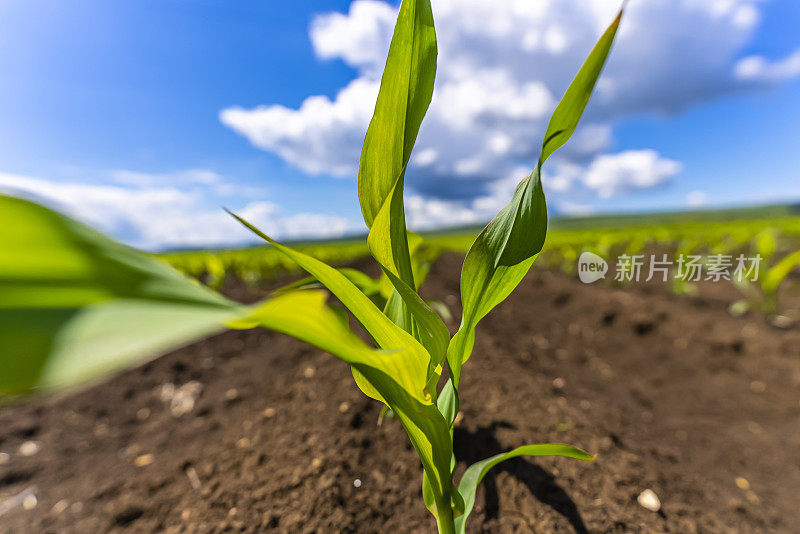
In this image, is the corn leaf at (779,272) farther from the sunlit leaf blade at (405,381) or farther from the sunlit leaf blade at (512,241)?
the sunlit leaf blade at (405,381)

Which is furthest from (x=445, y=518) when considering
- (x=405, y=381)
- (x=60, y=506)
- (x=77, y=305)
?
(x=60, y=506)

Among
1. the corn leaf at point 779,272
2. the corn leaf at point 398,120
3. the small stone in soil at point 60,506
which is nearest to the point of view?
the corn leaf at point 398,120

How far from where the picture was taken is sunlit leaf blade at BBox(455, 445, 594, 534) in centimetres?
81

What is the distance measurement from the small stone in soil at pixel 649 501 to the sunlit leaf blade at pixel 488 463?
569mm

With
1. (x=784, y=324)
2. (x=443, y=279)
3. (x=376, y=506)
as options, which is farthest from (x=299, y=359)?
(x=784, y=324)

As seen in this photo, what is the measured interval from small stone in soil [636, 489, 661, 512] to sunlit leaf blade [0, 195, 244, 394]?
143cm

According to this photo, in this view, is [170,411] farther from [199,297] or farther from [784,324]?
[784,324]

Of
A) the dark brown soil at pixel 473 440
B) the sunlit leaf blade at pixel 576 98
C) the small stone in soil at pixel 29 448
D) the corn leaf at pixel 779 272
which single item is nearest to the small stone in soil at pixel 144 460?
the dark brown soil at pixel 473 440

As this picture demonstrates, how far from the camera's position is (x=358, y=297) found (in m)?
0.60

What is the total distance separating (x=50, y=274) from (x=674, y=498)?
1759 millimetres

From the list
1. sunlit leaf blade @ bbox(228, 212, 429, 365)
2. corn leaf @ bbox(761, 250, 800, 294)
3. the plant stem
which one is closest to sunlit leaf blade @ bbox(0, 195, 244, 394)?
sunlit leaf blade @ bbox(228, 212, 429, 365)

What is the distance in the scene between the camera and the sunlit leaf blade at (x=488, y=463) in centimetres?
81

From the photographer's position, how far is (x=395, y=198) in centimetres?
73

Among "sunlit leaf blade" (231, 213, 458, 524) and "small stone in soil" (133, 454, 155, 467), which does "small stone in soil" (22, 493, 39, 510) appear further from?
"sunlit leaf blade" (231, 213, 458, 524)
